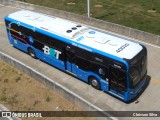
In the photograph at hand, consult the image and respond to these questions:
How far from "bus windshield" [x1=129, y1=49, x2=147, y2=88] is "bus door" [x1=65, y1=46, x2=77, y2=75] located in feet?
14.5

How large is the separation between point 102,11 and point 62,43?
13.3 meters

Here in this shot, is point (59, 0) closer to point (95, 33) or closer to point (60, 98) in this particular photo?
point (95, 33)

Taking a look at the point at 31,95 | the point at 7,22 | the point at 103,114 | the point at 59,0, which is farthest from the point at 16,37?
the point at 59,0

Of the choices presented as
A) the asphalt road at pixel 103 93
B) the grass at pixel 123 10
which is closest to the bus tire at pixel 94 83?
the asphalt road at pixel 103 93

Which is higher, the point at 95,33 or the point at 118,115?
the point at 95,33

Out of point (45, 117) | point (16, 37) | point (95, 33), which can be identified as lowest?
point (45, 117)

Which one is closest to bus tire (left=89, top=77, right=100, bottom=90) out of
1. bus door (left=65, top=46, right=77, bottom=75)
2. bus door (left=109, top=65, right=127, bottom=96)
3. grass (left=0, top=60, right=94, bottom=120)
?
bus door (left=109, top=65, right=127, bottom=96)

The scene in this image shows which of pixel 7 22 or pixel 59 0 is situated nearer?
pixel 7 22

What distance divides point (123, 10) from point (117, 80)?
1646 cm

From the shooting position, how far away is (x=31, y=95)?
1827cm

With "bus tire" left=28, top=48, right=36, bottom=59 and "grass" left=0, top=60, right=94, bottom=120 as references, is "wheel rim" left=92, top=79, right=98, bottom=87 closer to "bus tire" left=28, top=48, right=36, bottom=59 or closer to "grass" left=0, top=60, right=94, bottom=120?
"grass" left=0, top=60, right=94, bottom=120

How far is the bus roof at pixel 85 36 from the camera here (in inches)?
650

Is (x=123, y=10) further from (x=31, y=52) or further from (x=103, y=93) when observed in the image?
(x=103, y=93)

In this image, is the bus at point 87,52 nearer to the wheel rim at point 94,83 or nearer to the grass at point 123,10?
the wheel rim at point 94,83
